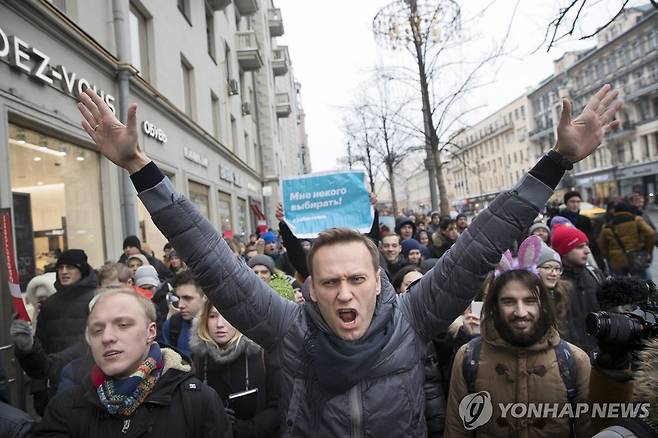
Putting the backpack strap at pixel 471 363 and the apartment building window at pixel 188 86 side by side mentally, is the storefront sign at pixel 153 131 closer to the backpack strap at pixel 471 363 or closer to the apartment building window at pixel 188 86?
the apartment building window at pixel 188 86

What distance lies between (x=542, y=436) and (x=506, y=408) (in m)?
0.21

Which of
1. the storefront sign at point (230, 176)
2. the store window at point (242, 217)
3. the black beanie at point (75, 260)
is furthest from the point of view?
the store window at point (242, 217)

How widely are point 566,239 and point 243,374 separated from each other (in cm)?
305

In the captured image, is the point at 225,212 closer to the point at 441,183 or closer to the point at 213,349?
the point at 441,183

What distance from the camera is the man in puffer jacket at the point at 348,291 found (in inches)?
65.8

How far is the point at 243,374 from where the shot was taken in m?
2.77

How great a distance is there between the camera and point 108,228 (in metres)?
8.11

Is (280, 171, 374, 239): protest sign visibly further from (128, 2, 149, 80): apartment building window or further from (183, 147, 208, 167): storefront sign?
(183, 147, 208, 167): storefront sign

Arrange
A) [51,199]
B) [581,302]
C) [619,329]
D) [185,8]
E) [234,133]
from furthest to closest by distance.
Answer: [234,133], [185,8], [51,199], [581,302], [619,329]

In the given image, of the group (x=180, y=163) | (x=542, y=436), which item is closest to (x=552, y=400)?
(x=542, y=436)

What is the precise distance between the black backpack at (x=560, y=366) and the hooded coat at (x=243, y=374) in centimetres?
111

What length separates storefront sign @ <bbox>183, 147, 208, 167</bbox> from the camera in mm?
12464

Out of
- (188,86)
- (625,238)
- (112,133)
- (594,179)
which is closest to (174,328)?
(112,133)

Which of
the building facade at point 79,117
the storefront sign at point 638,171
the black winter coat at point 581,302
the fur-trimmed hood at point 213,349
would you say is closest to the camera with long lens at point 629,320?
the black winter coat at point 581,302
